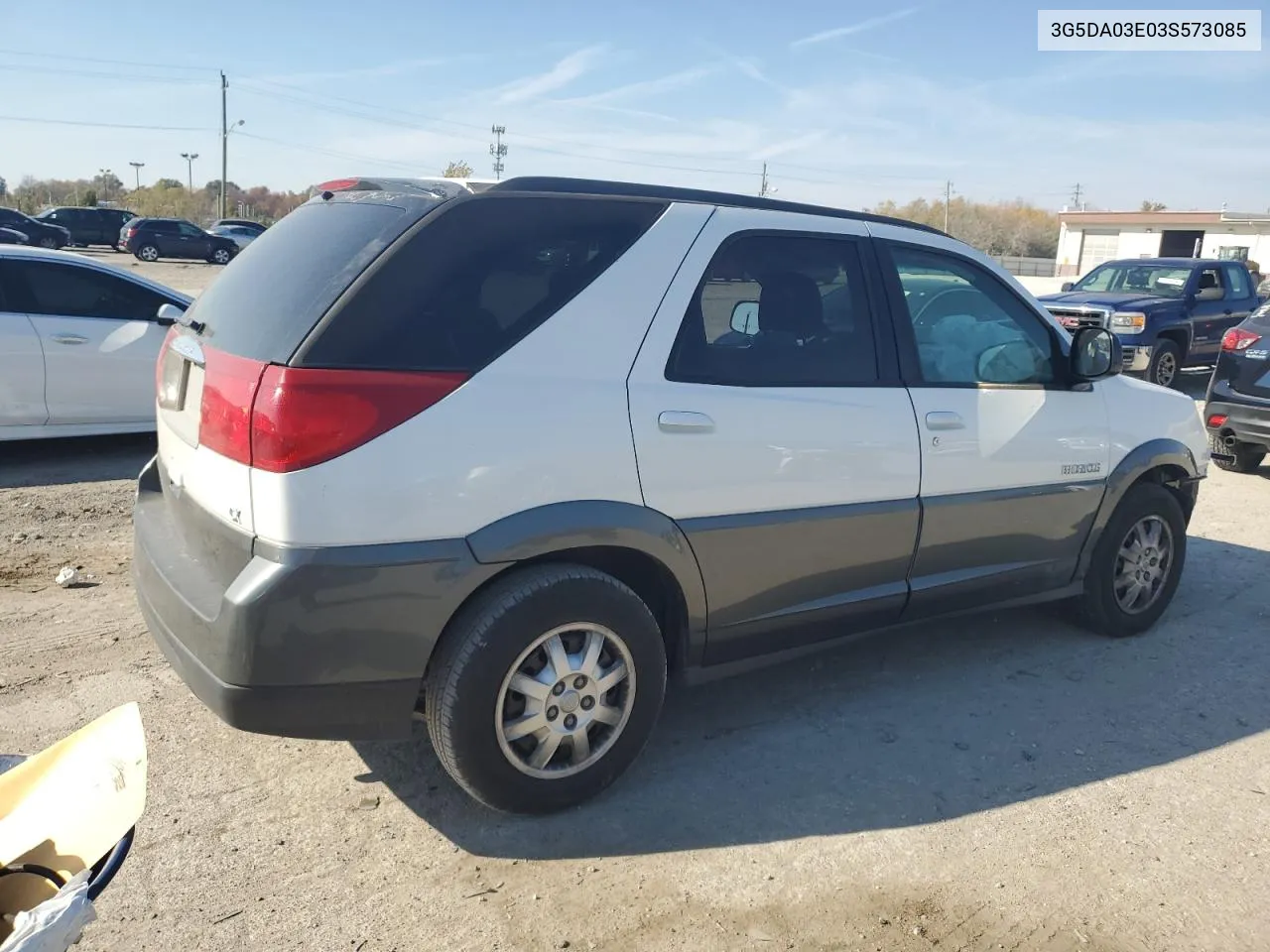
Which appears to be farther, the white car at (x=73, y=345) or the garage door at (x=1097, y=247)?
the garage door at (x=1097, y=247)

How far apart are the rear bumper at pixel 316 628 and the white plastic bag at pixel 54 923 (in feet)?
3.23

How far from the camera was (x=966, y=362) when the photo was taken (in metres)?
4.11

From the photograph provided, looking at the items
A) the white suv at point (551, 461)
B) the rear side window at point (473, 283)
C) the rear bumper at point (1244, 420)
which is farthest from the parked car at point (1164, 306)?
the rear side window at point (473, 283)

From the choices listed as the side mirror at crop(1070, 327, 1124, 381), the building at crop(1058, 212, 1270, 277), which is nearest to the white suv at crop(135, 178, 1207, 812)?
the side mirror at crop(1070, 327, 1124, 381)

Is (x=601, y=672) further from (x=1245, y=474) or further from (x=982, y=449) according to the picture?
(x=1245, y=474)

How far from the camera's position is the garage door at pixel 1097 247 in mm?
56281

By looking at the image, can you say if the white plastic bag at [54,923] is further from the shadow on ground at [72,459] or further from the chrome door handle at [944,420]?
the shadow on ground at [72,459]

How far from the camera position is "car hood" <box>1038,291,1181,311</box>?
13.1 m

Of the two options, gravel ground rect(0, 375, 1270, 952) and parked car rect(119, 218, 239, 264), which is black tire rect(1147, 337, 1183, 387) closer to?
gravel ground rect(0, 375, 1270, 952)

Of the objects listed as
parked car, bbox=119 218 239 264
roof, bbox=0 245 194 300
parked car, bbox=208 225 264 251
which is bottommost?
roof, bbox=0 245 194 300

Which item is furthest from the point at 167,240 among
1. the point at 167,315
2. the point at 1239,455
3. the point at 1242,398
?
the point at 1242,398

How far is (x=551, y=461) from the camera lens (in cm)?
293

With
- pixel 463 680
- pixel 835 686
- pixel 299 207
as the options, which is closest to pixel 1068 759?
pixel 835 686

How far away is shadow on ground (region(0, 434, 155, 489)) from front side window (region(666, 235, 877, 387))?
5182mm
